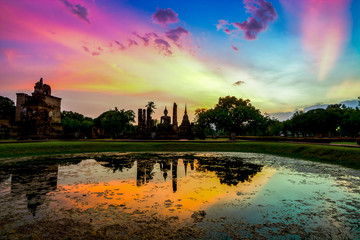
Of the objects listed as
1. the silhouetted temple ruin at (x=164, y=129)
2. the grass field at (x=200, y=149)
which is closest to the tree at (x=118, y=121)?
the silhouetted temple ruin at (x=164, y=129)

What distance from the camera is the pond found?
5008mm

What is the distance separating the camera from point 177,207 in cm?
667

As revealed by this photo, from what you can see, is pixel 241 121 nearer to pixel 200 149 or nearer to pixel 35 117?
pixel 200 149

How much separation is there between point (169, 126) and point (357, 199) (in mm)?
40628

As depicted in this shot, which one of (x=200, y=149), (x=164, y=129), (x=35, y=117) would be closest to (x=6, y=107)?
(x=35, y=117)

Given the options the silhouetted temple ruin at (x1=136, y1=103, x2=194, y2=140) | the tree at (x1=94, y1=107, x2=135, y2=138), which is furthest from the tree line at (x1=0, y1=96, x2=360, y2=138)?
the silhouetted temple ruin at (x1=136, y1=103, x2=194, y2=140)

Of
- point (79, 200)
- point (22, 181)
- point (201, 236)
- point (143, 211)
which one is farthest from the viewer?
point (22, 181)

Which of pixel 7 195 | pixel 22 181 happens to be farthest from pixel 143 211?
pixel 22 181

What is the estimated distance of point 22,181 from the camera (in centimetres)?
977

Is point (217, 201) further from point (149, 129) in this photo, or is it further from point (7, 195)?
point (149, 129)

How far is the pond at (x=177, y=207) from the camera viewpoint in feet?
16.4

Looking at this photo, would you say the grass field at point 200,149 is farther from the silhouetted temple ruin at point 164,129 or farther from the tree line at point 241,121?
the tree line at point 241,121

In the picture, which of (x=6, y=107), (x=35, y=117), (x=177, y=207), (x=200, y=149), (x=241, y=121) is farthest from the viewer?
(x=6, y=107)

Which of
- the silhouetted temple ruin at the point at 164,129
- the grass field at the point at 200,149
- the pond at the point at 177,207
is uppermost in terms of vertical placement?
the silhouetted temple ruin at the point at 164,129
